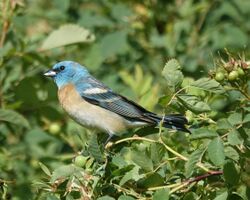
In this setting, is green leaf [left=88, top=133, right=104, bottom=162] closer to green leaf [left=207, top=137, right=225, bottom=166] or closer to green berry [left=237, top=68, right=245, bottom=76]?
green leaf [left=207, top=137, right=225, bottom=166]

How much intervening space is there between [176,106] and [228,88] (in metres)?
0.24

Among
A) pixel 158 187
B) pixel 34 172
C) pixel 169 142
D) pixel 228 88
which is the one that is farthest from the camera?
pixel 34 172

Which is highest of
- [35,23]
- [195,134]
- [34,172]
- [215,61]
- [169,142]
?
[215,61]

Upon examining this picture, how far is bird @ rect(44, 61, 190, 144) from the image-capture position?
4.66 m

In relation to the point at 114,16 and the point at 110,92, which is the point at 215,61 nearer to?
the point at 110,92

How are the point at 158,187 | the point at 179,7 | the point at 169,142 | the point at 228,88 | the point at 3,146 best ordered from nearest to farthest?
1. the point at 158,187
2. the point at 228,88
3. the point at 169,142
4. the point at 3,146
5. the point at 179,7

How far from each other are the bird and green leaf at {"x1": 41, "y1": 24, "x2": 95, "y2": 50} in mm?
337

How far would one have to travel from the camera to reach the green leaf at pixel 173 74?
3.12m

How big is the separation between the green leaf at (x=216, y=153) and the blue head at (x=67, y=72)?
2.46 m

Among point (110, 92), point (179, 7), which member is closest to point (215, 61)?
point (110, 92)

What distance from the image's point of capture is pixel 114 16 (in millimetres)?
5645

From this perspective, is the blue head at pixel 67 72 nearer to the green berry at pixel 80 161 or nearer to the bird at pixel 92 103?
the bird at pixel 92 103

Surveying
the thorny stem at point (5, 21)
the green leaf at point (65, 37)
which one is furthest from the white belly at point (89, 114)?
the thorny stem at point (5, 21)

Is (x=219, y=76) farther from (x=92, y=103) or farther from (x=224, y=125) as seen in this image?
(x=92, y=103)
